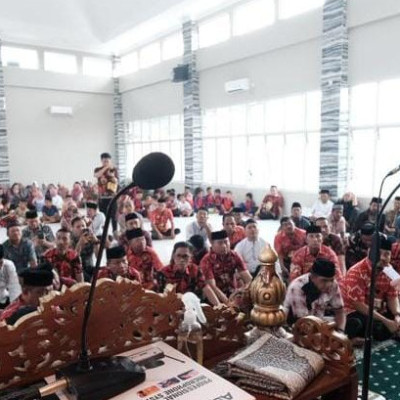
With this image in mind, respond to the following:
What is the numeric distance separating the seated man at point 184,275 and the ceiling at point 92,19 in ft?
24.9

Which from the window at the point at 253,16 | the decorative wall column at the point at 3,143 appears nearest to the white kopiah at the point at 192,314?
the window at the point at 253,16

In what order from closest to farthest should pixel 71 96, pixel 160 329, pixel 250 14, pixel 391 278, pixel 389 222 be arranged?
1. pixel 160 329
2. pixel 391 278
3. pixel 389 222
4. pixel 250 14
5. pixel 71 96

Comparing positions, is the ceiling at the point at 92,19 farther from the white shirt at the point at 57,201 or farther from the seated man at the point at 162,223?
the seated man at the point at 162,223

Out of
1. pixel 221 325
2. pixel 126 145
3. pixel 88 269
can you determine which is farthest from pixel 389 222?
pixel 126 145

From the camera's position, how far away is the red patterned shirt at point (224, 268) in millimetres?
4078

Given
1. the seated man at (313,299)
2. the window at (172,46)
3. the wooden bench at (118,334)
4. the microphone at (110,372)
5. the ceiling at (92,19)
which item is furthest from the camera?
the window at (172,46)

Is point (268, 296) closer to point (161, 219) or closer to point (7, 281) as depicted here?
point (7, 281)

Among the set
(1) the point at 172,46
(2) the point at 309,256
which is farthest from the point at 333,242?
(1) the point at 172,46

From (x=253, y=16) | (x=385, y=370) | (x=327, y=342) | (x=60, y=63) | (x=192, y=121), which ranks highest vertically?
(x=253, y=16)

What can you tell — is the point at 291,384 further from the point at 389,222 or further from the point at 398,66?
the point at 398,66

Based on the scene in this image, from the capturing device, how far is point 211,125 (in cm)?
1178

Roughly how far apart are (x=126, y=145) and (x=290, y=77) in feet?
25.1

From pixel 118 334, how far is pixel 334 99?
7.63 metres

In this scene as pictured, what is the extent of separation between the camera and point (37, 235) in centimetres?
513
